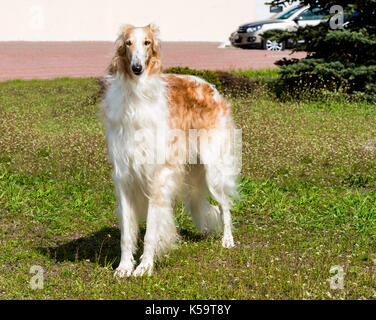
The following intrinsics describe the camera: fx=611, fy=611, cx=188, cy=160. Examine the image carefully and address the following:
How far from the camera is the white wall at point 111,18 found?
25781 millimetres

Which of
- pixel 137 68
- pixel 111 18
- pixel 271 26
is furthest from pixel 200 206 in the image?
pixel 111 18

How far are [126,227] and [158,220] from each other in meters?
0.26

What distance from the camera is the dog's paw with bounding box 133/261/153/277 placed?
15.2ft

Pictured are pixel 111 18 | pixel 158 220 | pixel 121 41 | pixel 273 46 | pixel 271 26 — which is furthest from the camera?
pixel 111 18

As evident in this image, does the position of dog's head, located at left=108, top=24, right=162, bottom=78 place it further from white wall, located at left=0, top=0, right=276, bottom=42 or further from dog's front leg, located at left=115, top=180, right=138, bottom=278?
white wall, located at left=0, top=0, right=276, bottom=42

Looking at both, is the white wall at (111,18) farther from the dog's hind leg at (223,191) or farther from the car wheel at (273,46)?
the dog's hind leg at (223,191)

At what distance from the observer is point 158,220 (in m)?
4.79

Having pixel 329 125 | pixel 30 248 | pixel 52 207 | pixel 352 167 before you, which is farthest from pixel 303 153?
pixel 30 248

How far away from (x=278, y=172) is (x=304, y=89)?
5.16 m

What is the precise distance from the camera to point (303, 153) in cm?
799

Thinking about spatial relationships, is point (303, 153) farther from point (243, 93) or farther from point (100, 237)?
point (243, 93)

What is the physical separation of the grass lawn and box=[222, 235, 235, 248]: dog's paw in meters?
0.07

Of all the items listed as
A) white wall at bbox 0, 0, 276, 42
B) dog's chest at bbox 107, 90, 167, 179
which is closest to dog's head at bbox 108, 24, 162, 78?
dog's chest at bbox 107, 90, 167, 179

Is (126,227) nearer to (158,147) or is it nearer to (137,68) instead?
(158,147)
